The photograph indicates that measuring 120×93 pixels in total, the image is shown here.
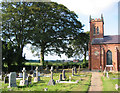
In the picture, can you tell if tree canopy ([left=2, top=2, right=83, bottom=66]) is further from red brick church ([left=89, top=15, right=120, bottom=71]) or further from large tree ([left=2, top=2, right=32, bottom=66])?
red brick church ([left=89, top=15, right=120, bottom=71])

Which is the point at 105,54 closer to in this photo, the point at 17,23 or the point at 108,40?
the point at 108,40

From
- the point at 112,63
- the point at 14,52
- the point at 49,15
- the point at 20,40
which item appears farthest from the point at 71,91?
the point at 112,63

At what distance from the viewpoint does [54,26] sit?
1282 inches

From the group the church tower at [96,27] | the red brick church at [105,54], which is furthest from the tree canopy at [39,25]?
the red brick church at [105,54]

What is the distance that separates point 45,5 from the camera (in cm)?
3002

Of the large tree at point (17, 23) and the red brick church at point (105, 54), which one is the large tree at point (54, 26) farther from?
the red brick church at point (105, 54)

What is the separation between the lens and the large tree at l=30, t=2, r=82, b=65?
1143 inches

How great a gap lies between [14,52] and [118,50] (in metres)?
22.2

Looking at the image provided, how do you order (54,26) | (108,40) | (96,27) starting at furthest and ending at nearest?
(96,27) < (108,40) < (54,26)

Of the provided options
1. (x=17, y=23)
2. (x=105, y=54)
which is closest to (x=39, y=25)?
(x=17, y=23)

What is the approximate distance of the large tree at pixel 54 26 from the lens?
2902 cm

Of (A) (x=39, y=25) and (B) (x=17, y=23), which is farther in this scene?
(A) (x=39, y=25)

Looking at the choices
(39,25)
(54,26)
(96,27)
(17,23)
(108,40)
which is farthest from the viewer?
(96,27)

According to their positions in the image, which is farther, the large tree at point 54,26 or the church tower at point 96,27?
the church tower at point 96,27
